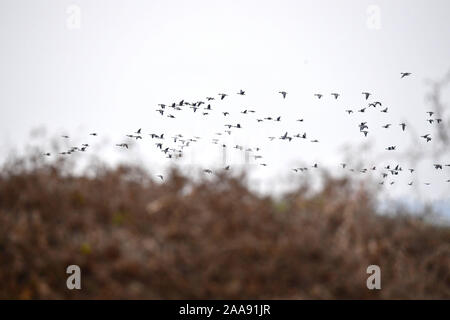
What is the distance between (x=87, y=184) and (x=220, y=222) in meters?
2.28

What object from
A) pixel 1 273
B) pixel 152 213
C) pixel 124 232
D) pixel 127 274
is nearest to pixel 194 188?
pixel 152 213

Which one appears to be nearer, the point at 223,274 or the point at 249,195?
the point at 223,274

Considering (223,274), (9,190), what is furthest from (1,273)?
(223,274)

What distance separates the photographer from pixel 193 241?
18.2ft

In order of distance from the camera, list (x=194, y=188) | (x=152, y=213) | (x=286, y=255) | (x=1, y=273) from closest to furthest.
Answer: (x=1, y=273) → (x=286, y=255) → (x=152, y=213) → (x=194, y=188)

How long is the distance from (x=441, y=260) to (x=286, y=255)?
2.95 metres

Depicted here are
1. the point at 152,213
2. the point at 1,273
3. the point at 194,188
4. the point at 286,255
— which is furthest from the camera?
the point at 194,188

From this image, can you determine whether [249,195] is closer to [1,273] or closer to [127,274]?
[127,274]

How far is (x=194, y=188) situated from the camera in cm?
638

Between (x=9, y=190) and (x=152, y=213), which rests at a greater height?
(x=9, y=190)

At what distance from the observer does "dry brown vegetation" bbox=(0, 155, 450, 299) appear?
516 cm

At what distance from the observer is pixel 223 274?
5.27m

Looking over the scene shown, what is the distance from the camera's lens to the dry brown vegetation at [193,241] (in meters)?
5.16
